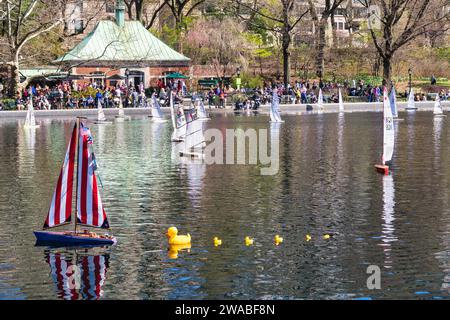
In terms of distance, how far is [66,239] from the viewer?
2730cm

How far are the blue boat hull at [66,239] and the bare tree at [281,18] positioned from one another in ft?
234

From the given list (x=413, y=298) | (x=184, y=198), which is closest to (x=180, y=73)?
(x=184, y=198)

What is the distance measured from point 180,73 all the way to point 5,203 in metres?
72.6

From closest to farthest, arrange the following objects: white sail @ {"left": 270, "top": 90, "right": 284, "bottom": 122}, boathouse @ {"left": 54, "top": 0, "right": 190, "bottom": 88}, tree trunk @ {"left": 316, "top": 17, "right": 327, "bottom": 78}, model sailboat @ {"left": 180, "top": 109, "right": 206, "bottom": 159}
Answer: model sailboat @ {"left": 180, "top": 109, "right": 206, "bottom": 159} < white sail @ {"left": 270, "top": 90, "right": 284, "bottom": 122} < boathouse @ {"left": 54, "top": 0, "right": 190, "bottom": 88} < tree trunk @ {"left": 316, "top": 17, "right": 327, "bottom": 78}

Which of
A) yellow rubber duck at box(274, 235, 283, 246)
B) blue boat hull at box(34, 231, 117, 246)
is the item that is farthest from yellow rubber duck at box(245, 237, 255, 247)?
blue boat hull at box(34, 231, 117, 246)

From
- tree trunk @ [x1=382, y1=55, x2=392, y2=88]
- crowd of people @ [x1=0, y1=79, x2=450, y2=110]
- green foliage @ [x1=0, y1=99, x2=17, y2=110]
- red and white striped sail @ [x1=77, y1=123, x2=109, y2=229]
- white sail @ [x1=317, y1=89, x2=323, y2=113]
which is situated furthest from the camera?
tree trunk @ [x1=382, y1=55, x2=392, y2=88]

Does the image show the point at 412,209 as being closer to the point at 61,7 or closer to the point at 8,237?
the point at 8,237

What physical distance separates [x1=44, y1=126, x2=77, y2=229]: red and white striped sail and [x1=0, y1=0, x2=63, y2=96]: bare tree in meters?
55.7

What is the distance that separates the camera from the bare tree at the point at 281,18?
320 ft

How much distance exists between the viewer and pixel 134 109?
85.9 metres

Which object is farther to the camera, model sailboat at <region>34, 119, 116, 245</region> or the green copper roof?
Answer: the green copper roof

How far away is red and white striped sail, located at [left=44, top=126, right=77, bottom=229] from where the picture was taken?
26.3m

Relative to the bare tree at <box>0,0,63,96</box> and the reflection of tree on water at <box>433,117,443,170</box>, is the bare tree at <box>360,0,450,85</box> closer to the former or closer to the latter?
the reflection of tree on water at <box>433,117,443,170</box>

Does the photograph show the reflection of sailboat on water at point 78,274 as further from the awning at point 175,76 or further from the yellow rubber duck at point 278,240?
the awning at point 175,76
